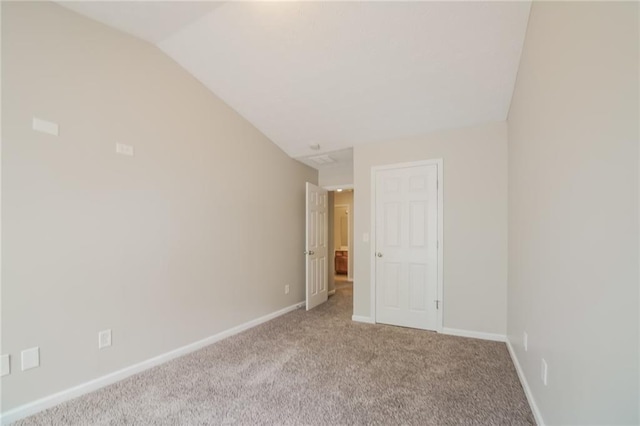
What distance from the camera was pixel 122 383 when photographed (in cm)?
231

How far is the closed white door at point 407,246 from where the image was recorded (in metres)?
3.51

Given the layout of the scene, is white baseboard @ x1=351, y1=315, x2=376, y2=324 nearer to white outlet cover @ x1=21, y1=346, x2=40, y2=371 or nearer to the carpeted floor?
the carpeted floor

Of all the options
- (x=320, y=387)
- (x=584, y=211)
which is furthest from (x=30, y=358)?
(x=584, y=211)

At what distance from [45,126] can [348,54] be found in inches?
92.0

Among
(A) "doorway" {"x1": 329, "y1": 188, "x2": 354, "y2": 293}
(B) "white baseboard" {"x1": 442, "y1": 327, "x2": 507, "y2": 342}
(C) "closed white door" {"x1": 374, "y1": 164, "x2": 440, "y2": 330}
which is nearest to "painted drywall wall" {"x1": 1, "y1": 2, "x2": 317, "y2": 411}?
(C) "closed white door" {"x1": 374, "y1": 164, "x2": 440, "y2": 330}

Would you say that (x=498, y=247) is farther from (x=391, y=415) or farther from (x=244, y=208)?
(x=244, y=208)

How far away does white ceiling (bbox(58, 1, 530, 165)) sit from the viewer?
2166 millimetres

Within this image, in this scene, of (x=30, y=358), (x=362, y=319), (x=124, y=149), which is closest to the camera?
(x=30, y=358)

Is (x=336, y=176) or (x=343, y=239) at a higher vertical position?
(x=336, y=176)

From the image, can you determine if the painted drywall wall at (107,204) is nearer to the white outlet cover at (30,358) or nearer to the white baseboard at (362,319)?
the white outlet cover at (30,358)

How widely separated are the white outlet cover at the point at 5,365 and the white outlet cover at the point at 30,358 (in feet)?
0.22

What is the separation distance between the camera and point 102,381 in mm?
2254

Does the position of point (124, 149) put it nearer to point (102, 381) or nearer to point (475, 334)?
point (102, 381)

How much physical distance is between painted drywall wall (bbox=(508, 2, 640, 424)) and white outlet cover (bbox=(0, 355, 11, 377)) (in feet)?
9.92
